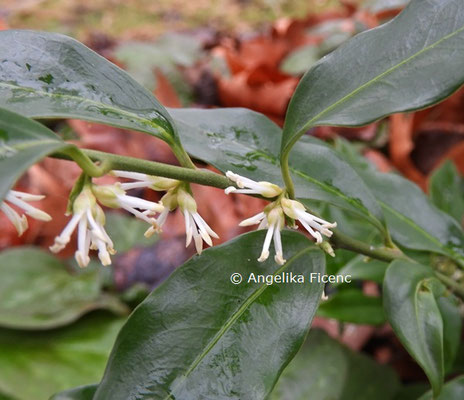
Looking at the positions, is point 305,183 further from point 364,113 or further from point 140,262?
point 140,262

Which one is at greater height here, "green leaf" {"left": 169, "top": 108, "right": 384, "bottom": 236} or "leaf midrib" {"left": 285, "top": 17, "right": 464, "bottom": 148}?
"leaf midrib" {"left": 285, "top": 17, "right": 464, "bottom": 148}

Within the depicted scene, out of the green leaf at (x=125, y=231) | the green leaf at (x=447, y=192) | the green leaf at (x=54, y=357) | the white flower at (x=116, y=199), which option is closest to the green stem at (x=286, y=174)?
the white flower at (x=116, y=199)

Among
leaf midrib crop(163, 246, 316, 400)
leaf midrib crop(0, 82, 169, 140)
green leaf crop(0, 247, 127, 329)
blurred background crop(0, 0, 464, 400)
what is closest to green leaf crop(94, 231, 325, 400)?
leaf midrib crop(163, 246, 316, 400)

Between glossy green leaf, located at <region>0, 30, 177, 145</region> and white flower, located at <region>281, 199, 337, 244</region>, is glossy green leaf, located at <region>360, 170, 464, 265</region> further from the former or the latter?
glossy green leaf, located at <region>0, 30, 177, 145</region>

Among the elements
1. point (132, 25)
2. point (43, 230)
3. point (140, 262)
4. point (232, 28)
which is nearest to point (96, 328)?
point (140, 262)

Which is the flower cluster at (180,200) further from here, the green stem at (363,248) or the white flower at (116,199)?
the green stem at (363,248)

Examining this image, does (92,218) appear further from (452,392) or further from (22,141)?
(452,392)

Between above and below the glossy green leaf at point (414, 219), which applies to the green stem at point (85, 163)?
above
